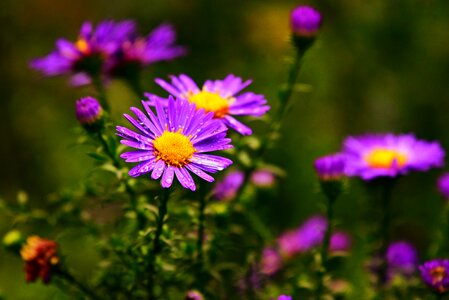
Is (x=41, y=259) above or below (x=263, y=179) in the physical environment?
below

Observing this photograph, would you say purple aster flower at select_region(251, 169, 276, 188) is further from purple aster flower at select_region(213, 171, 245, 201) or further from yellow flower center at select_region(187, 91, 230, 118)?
yellow flower center at select_region(187, 91, 230, 118)

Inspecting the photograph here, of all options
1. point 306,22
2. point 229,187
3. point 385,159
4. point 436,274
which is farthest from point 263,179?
point 436,274

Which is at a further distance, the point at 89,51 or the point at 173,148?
the point at 89,51

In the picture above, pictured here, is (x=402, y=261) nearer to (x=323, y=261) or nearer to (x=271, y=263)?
(x=271, y=263)

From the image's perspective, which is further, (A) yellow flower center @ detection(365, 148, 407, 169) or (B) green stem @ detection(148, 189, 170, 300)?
(A) yellow flower center @ detection(365, 148, 407, 169)

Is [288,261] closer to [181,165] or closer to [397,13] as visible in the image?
[181,165]

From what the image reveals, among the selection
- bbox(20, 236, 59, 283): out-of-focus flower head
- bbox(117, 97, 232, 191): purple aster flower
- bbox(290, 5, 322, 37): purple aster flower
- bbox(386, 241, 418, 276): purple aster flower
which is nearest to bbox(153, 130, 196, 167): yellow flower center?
bbox(117, 97, 232, 191): purple aster flower

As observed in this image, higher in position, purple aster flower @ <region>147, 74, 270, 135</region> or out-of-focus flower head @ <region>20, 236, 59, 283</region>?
purple aster flower @ <region>147, 74, 270, 135</region>

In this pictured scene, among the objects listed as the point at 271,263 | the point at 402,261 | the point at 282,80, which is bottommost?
the point at 271,263
